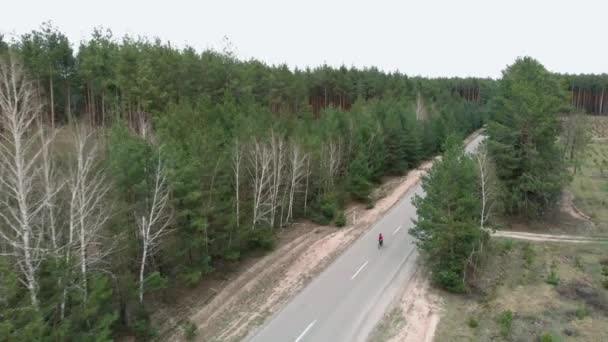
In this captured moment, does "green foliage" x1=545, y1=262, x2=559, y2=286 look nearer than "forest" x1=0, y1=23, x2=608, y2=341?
No

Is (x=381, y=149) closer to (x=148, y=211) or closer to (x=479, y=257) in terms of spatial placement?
(x=479, y=257)

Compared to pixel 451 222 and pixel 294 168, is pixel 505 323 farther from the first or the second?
pixel 294 168

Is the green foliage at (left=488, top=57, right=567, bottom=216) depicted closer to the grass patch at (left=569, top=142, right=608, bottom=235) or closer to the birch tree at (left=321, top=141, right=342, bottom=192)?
the grass patch at (left=569, top=142, right=608, bottom=235)

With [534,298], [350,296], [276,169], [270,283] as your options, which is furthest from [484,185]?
[270,283]

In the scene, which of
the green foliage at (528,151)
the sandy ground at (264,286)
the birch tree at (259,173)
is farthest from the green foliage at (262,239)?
the green foliage at (528,151)

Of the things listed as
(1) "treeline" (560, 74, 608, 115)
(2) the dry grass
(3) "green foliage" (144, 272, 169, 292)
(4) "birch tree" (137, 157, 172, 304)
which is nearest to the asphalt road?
(2) the dry grass

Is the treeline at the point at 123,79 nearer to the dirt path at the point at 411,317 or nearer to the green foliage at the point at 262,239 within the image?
the green foliage at the point at 262,239
